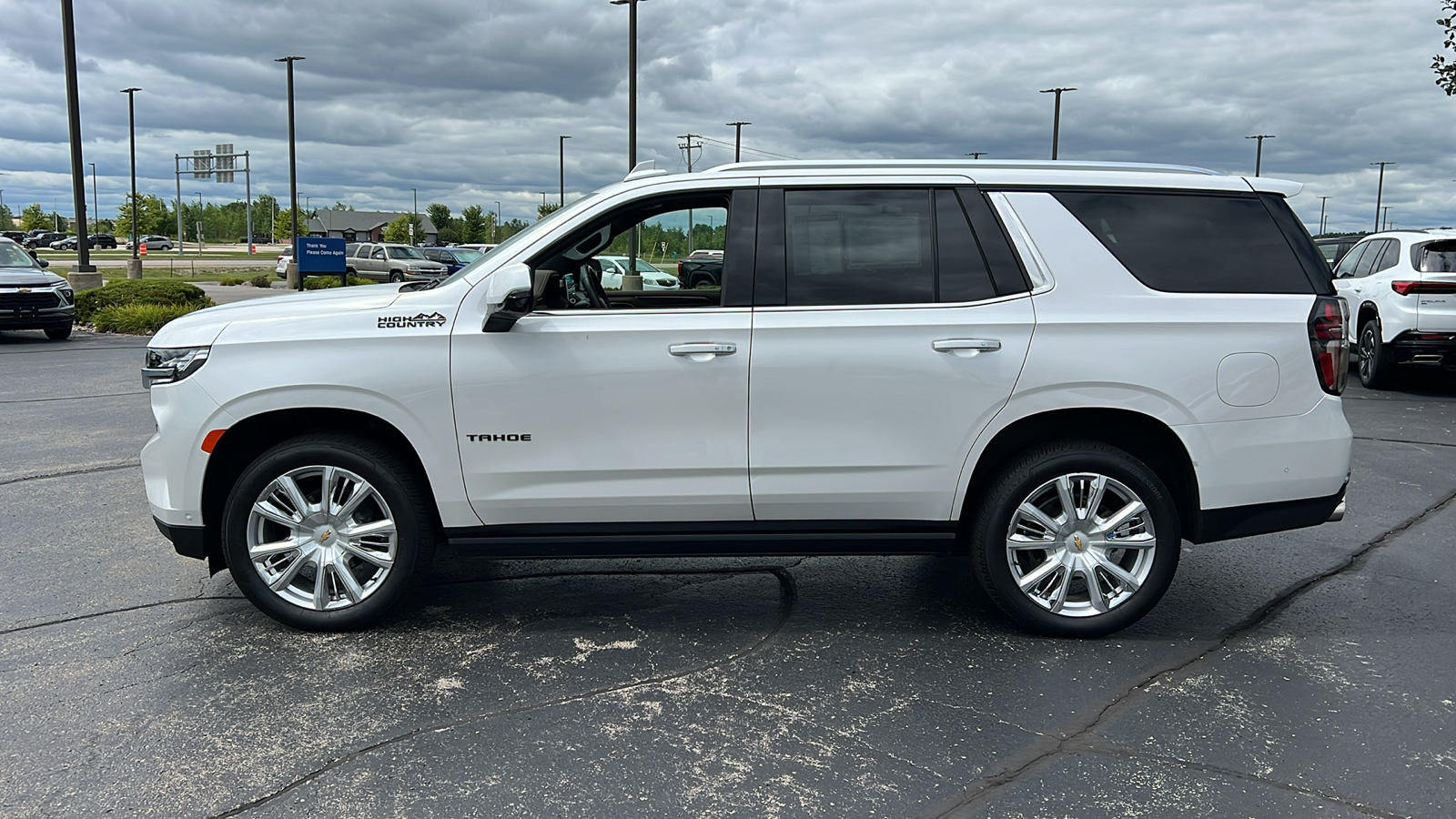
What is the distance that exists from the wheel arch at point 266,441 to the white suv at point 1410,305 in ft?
38.2

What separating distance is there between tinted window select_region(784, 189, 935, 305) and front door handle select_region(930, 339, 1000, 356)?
21 centimetres

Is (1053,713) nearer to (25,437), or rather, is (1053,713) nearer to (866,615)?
(866,615)

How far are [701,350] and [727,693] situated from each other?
1319mm

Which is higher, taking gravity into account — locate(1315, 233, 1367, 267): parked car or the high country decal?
locate(1315, 233, 1367, 267): parked car

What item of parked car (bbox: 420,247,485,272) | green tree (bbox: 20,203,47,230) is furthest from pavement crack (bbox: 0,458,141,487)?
green tree (bbox: 20,203,47,230)

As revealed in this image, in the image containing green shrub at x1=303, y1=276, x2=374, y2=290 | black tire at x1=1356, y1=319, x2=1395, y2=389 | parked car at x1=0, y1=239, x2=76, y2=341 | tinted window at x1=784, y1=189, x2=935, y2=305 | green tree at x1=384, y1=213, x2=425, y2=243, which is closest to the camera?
tinted window at x1=784, y1=189, x2=935, y2=305

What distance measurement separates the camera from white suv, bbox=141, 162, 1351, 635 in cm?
436

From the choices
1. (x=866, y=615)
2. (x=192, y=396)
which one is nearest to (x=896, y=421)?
(x=866, y=615)

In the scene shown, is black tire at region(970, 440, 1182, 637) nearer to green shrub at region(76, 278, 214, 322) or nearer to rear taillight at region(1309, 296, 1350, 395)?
rear taillight at region(1309, 296, 1350, 395)

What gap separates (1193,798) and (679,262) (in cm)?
318

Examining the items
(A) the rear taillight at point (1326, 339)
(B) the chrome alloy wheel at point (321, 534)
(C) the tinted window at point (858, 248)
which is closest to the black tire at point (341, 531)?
(B) the chrome alloy wheel at point (321, 534)

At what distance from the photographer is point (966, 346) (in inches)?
171

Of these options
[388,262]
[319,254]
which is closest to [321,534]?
[319,254]

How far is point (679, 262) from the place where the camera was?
527cm
